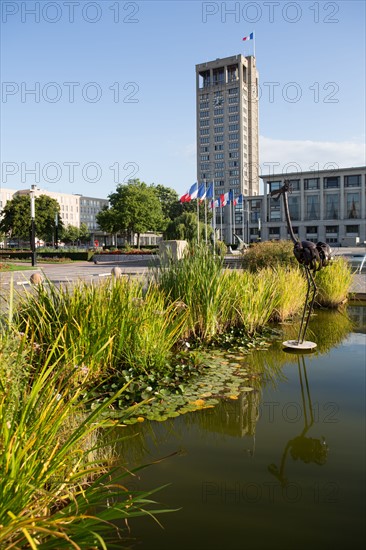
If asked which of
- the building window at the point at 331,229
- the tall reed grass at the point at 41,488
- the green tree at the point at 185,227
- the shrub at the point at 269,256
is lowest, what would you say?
the tall reed grass at the point at 41,488

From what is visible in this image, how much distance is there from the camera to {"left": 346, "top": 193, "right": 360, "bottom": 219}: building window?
263 feet

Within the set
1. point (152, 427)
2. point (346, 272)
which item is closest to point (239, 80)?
point (346, 272)

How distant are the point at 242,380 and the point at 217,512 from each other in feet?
8.80

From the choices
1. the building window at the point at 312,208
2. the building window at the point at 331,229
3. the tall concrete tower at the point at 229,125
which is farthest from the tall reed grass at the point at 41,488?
the tall concrete tower at the point at 229,125

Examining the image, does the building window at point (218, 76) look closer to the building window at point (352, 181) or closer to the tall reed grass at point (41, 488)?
the building window at point (352, 181)

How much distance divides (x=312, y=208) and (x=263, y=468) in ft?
279

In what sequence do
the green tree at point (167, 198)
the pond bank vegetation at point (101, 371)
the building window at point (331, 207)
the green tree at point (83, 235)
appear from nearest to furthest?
the pond bank vegetation at point (101, 371), the green tree at point (167, 198), the building window at point (331, 207), the green tree at point (83, 235)

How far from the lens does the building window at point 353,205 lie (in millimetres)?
A: 80125

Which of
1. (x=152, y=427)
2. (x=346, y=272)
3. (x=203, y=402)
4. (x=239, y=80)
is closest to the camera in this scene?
(x=152, y=427)

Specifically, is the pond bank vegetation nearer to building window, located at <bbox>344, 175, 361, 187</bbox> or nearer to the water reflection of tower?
the water reflection of tower

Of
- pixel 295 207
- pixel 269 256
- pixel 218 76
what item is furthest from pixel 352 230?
pixel 269 256

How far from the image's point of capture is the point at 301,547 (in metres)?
2.50

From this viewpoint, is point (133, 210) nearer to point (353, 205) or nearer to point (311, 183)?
point (311, 183)

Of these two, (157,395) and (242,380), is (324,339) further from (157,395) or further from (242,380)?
(157,395)
